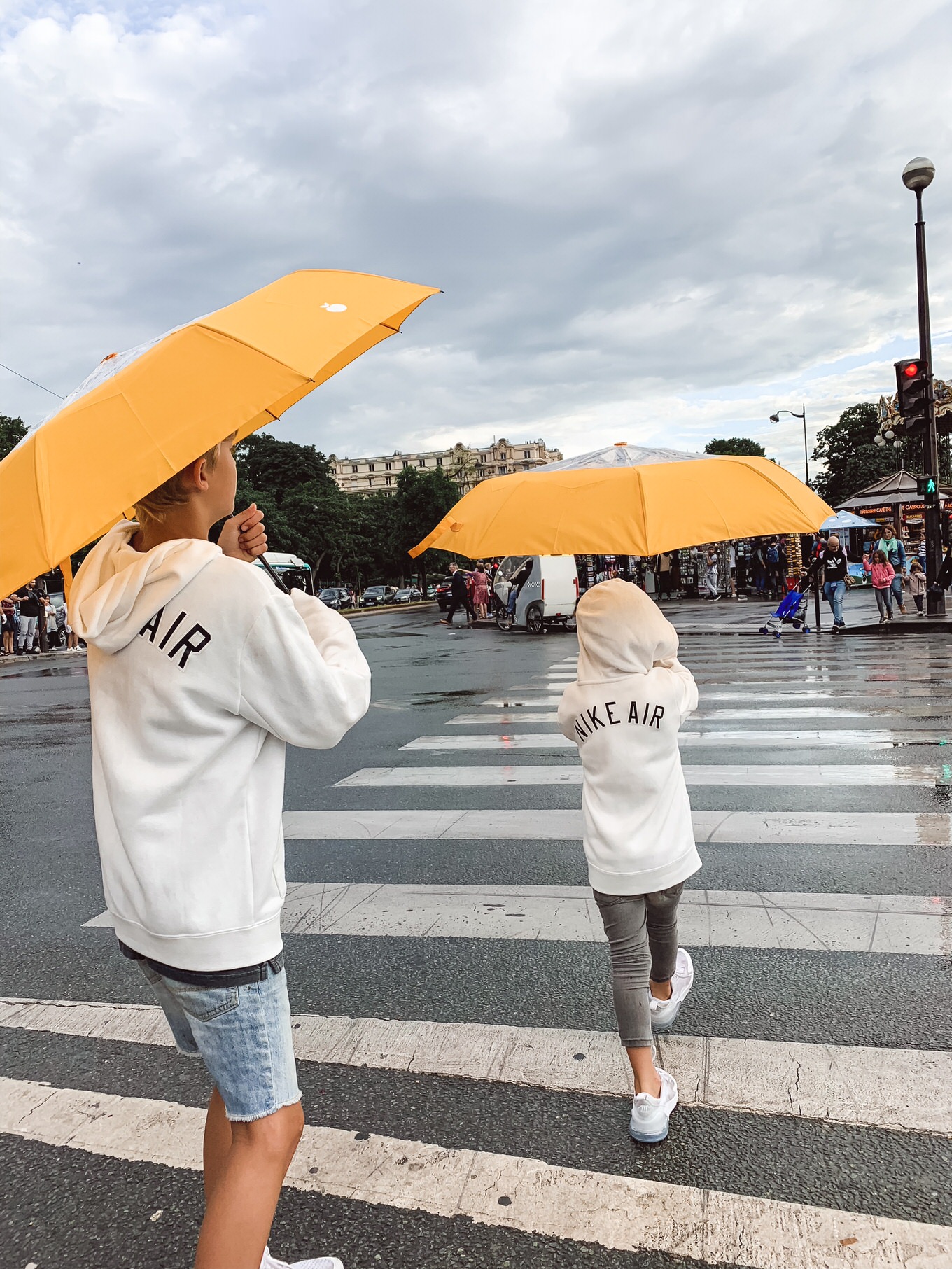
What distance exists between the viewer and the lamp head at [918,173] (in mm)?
16062

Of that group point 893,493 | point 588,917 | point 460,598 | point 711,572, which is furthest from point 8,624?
point 893,493

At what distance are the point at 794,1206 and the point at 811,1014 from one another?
1.02 meters

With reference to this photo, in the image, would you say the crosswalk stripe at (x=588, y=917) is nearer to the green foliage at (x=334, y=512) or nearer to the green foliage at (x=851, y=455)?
the green foliage at (x=334, y=512)

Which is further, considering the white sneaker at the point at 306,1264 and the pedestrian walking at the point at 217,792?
the white sneaker at the point at 306,1264

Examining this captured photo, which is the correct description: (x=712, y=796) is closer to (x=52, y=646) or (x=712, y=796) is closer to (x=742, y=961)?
(x=742, y=961)

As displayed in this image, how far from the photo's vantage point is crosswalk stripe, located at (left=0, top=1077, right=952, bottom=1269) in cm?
215

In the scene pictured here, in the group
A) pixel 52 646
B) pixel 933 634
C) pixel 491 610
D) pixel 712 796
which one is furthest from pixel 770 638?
pixel 52 646

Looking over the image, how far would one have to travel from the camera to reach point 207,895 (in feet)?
5.44

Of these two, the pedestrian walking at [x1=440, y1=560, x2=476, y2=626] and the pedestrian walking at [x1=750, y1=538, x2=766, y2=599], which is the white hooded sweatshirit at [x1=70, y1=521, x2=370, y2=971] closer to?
the pedestrian walking at [x1=440, y1=560, x2=476, y2=626]

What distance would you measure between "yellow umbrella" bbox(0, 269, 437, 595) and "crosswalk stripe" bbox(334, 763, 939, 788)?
5.19m

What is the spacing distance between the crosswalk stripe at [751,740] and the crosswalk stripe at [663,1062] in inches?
171

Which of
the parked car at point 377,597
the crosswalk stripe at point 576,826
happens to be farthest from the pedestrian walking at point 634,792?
the parked car at point 377,597

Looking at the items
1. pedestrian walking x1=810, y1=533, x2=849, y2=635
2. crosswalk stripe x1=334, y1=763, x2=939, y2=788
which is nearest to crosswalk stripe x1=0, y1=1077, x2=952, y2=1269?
crosswalk stripe x1=334, y1=763, x2=939, y2=788

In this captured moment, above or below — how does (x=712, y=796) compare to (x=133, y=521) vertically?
below
